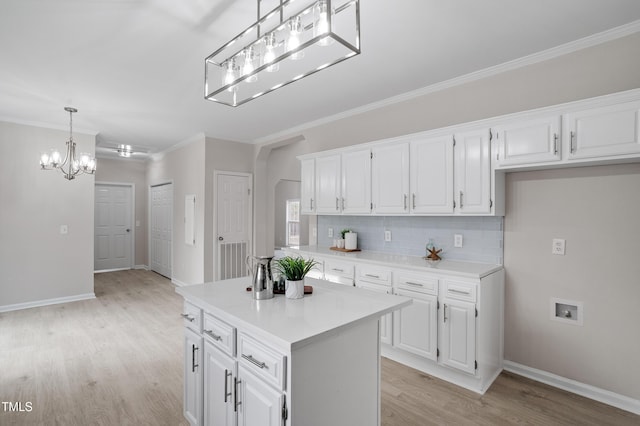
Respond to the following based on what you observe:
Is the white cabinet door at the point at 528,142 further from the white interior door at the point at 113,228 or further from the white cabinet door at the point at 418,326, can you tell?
the white interior door at the point at 113,228

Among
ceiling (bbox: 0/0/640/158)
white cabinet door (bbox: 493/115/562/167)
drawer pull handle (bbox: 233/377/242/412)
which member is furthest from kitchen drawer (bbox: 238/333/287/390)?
white cabinet door (bbox: 493/115/562/167)

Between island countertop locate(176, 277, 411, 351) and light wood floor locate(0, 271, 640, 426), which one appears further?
light wood floor locate(0, 271, 640, 426)

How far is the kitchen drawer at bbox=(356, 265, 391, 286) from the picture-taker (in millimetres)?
3076

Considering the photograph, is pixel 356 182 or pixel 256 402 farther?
pixel 356 182

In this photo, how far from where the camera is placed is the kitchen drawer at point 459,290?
2525 mm

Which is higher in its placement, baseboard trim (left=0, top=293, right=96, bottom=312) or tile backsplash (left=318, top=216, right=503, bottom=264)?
tile backsplash (left=318, top=216, right=503, bottom=264)

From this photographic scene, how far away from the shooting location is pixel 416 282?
2.86m

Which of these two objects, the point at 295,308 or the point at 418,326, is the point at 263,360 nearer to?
the point at 295,308

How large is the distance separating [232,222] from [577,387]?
4860mm

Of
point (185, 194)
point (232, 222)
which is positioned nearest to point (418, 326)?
point (232, 222)

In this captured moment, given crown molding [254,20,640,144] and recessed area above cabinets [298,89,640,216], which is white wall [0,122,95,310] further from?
crown molding [254,20,640,144]

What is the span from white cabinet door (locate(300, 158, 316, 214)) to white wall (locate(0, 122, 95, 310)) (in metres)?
3.52

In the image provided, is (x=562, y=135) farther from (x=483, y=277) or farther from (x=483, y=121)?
(x=483, y=277)

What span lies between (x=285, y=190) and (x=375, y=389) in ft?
26.0
